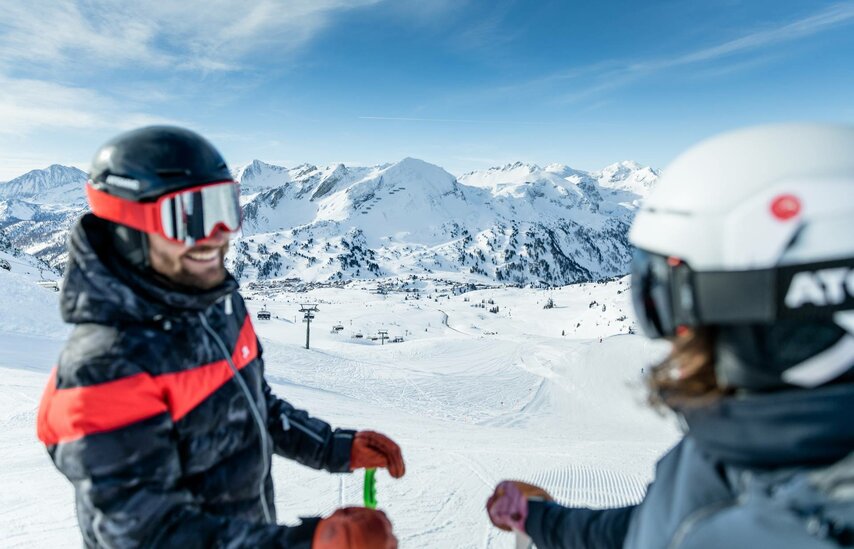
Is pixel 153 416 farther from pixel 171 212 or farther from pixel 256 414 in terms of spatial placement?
pixel 171 212

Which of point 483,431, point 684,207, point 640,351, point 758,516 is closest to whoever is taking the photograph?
point 758,516

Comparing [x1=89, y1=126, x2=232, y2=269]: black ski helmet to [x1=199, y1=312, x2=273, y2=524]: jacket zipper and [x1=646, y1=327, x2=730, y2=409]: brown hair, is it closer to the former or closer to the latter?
[x1=199, y1=312, x2=273, y2=524]: jacket zipper

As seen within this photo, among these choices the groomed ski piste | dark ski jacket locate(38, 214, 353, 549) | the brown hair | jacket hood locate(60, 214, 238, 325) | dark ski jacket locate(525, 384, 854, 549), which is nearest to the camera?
dark ski jacket locate(525, 384, 854, 549)

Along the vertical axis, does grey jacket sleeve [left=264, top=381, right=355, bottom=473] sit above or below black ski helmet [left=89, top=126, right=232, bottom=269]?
below

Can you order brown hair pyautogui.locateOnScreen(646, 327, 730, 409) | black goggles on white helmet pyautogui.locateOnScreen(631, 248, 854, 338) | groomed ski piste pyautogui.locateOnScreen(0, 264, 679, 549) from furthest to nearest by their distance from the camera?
groomed ski piste pyautogui.locateOnScreen(0, 264, 679, 549) → brown hair pyautogui.locateOnScreen(646, 327, 730, 409) → black goggles on white helmet pyautogui.locateOnScreen(631, 248, 854, 338)

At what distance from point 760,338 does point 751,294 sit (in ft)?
0.36

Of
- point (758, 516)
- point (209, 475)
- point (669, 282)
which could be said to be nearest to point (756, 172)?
point (669, 282)

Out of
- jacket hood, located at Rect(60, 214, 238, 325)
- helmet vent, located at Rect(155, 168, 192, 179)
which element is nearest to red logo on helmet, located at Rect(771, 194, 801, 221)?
jacket hood, located at Rect(60, 214, 238, 325)

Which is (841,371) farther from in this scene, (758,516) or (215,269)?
(215,269)

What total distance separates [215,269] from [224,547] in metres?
1.19

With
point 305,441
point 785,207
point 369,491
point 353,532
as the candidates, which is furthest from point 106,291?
point 785,207

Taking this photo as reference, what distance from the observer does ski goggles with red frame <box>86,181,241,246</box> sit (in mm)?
2115

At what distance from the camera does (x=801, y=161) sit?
1.28 metres

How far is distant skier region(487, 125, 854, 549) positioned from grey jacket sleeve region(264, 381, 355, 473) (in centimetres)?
187
